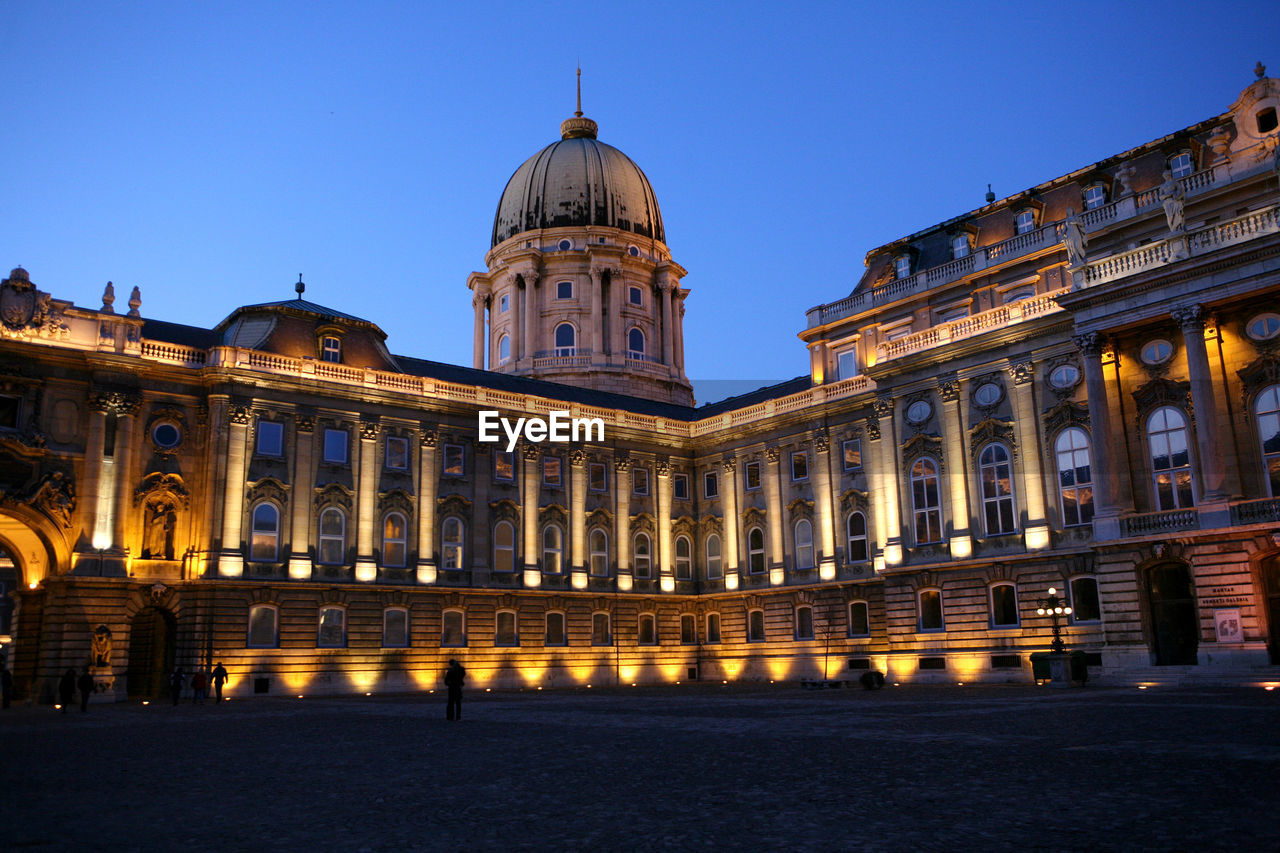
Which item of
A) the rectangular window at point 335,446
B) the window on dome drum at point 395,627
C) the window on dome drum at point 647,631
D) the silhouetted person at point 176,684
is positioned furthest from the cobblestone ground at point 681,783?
the window on dome drum at point 647,631

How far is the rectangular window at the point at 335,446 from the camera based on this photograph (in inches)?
2037

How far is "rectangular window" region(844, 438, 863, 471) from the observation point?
180 ft

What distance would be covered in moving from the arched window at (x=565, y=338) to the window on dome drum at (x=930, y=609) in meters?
38.5

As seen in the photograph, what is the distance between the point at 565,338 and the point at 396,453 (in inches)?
1099

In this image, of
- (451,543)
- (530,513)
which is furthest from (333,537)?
(530,513)

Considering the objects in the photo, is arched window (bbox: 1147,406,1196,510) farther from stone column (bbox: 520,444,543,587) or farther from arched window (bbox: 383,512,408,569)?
arched window (bbox: 383,512,408,569)

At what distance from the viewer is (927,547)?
48.1 m

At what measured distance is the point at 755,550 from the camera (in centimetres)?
6053

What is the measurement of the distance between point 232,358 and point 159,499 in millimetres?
7243

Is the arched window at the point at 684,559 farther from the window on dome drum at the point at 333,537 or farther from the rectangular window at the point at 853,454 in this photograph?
the window on dome drum at the point at 333,537

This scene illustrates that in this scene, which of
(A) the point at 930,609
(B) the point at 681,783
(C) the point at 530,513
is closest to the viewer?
(B) the point at 681,783

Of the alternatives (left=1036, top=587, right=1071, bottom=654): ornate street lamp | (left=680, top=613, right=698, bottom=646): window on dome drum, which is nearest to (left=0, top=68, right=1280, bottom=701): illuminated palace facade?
(left=680, top=613, right=698, bottom=646): window on dome drum

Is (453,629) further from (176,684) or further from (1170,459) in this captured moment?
(1170,459)

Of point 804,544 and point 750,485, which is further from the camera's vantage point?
point 750,485
